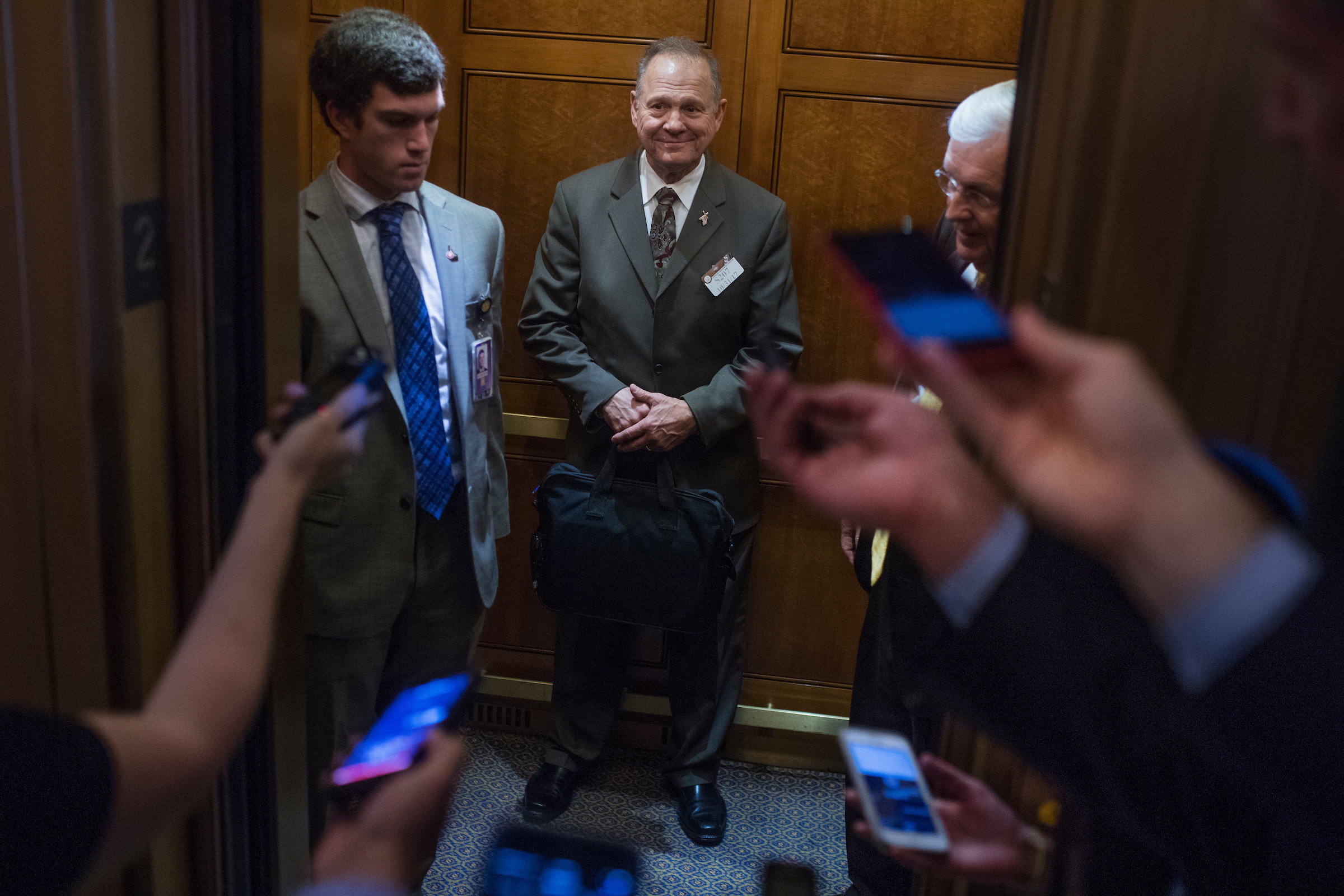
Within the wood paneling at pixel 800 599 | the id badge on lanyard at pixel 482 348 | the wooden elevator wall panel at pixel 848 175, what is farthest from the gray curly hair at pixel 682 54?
the wood paneling at pixel 800 599

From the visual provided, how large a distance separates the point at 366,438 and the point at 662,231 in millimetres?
1032

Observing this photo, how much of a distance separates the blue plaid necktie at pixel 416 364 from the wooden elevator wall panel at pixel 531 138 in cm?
75

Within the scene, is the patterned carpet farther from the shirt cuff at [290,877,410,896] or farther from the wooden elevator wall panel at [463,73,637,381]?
the shirt cuff at [290,877,410,896]

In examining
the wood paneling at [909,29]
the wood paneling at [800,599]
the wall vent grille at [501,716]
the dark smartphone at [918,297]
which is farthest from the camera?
the wall vent grille at [501,716]

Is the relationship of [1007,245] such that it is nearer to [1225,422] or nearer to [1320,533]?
[1225,422]

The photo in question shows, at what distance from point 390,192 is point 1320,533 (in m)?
1.79

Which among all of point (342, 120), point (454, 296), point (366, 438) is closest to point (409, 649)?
point (366, 438)

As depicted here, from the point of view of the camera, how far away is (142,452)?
1.14 metres

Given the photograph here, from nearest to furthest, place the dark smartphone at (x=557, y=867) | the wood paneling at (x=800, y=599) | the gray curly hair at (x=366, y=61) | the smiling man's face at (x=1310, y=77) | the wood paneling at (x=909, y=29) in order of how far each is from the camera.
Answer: the smiling man's face at (x=1310, y=77) < the dark smartphone at (x=557, y=867) < the gray curly hair at (x=366, y=61) < the wood paneling at (x=909, y=29) < the wood paneling at (x=800, y=599)

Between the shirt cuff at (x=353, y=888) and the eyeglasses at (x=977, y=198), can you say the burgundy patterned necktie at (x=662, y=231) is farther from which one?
the shirt cuff at (x=353, y=888)

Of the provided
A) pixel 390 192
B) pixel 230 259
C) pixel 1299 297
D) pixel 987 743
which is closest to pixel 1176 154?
pixel 1299 297

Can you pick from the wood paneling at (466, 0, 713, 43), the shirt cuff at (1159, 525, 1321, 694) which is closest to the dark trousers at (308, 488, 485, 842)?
the wood paneling at (466, 0, 713, 43)

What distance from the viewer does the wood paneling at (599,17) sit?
110 inches

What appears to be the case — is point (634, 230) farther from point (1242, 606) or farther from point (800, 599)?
point (1242, 606)
